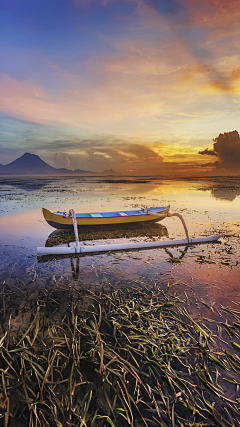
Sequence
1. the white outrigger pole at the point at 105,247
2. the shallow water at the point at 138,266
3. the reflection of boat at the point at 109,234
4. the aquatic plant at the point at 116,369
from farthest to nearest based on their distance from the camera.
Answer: the reflection of boat at the point at 109,234, the white outrigger pole at the point at 105,247, the shallow water at the point at 138,266, the aquatic plant at the point at 116,369

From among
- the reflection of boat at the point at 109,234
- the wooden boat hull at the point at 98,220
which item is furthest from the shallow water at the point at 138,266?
the wooden boat hull at the point at 98,220

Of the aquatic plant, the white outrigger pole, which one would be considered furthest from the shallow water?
the aquatic plant

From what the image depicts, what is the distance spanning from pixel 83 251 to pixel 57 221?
374 cm

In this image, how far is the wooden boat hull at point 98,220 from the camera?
529 inches

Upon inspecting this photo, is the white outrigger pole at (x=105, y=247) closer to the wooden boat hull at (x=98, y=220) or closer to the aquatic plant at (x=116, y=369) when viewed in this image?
the wooden boat hull at (x=98, y=220)

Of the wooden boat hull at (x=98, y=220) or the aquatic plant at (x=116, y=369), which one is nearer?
the aquatic plant at (x=116, y=369)

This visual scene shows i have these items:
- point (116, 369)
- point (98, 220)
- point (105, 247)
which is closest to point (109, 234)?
point (98, 220)

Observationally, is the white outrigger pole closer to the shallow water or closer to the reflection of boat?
the shallow water

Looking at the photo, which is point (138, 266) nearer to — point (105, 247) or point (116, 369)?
point (105, 247)

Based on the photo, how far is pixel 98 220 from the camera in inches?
557

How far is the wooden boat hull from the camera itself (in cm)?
1345

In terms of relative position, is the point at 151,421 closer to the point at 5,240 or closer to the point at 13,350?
the point at 13,350

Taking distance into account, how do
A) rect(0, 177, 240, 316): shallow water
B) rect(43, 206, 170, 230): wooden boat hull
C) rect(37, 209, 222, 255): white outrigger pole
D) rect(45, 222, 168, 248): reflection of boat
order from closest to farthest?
rect(0, 177, 240, 316): shallow water
rect(37, 209, 222, 255): white outrigger pole
rect(43, 206, 170, 230): wooden boat hull
rect(45, 222, 168, 248): reflection of boat

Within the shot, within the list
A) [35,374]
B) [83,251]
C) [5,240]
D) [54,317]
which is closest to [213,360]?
[35,374]
